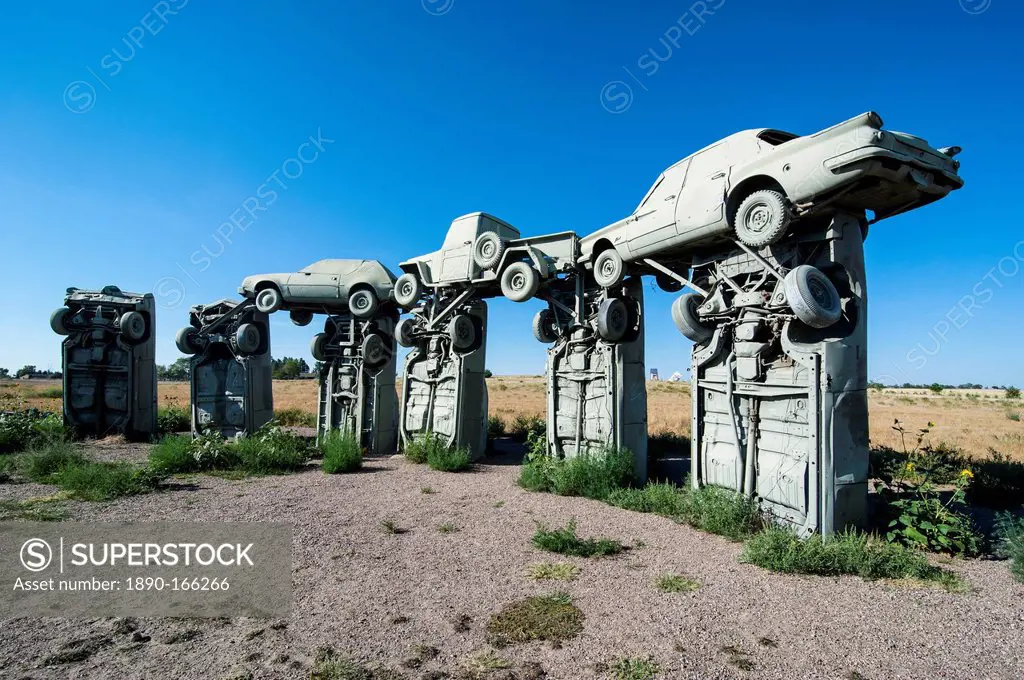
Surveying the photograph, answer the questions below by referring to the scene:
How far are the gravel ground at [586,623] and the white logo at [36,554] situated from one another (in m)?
1.90

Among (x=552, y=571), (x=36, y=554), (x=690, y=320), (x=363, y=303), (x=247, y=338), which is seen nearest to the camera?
(x=552, y=571)

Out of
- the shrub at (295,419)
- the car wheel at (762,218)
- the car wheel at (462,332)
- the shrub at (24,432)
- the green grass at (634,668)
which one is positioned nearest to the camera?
the green grass at (634,668)

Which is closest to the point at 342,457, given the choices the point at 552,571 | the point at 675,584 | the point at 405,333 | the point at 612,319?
the point at 405,333

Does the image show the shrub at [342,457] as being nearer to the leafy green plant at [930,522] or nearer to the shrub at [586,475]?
the shrub at [586,475]

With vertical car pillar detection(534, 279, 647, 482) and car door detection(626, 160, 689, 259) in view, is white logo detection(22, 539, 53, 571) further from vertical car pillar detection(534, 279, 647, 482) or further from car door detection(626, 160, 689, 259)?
car door detection(626, 160, 689, 259)

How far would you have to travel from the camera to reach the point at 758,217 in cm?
787

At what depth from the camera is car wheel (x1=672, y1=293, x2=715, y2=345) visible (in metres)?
9.15

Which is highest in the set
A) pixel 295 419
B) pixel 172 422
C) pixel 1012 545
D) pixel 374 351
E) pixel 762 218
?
pixel 762 218

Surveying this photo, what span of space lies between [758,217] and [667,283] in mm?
3182

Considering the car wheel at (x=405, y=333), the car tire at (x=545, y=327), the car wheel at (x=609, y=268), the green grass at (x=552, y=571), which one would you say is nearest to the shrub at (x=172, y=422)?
the car wheel at (x=405, y=333)

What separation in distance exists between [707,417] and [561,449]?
13.6 feet

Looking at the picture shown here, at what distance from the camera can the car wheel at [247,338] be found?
16547mm

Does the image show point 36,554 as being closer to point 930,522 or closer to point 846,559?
point 846,559

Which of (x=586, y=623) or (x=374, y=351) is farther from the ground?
(x=374, y=351)
